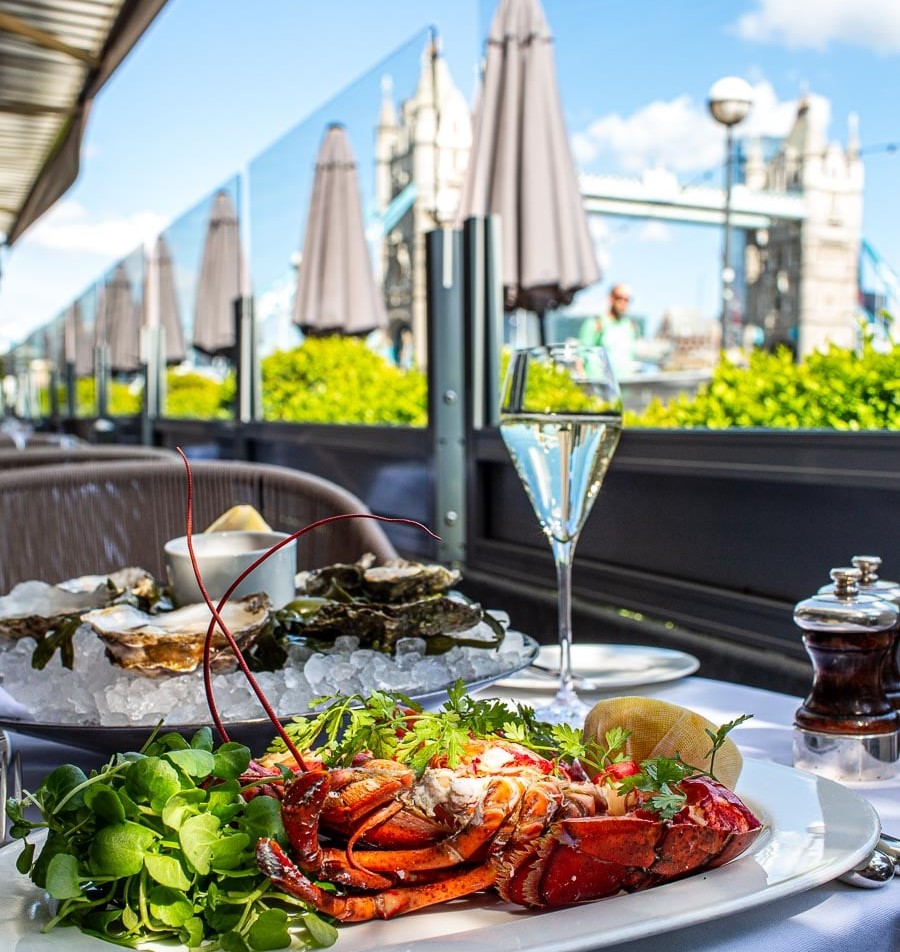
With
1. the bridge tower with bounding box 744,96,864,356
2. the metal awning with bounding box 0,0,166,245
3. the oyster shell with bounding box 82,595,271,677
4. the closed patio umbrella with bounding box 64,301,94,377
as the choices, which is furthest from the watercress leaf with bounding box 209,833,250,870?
the closed patio umbrella with bounding box 64,301,94,377

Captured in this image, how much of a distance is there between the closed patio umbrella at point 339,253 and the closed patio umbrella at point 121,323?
635cm

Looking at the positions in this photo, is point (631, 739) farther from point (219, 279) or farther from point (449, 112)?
point (219, 279)

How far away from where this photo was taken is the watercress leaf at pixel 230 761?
533mm

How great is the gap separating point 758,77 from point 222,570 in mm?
3822

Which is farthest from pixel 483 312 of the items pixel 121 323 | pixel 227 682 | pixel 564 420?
pixel 121 323

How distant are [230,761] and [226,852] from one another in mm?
63

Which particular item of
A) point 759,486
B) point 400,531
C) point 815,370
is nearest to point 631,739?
point 759,486

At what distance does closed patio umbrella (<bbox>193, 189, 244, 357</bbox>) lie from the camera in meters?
7.96

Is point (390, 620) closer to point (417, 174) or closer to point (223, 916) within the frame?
point (223, 916)

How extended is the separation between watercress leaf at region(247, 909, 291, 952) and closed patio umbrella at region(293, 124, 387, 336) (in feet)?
17.7

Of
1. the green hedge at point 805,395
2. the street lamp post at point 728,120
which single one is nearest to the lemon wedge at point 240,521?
the green hedge at point 805,395

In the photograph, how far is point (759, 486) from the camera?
240 cm

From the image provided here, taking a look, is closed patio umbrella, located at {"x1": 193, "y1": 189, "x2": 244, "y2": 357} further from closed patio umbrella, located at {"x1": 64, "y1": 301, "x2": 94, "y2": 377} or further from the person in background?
closed patio umbrella, located at {"x1": 64, "y1": 301, "x2": 94, "y2": 377}

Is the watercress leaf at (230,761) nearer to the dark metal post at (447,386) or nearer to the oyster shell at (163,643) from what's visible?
the oyster shell at (163,643)
